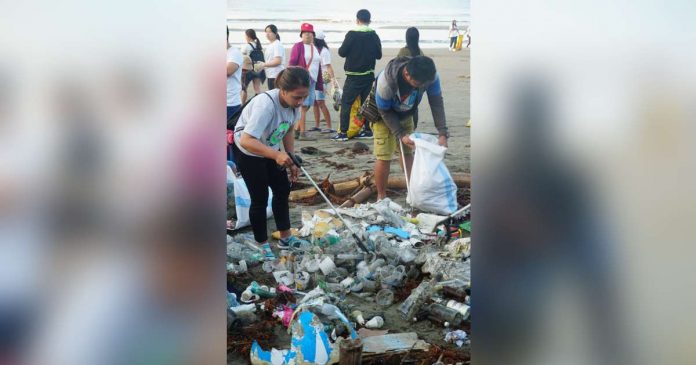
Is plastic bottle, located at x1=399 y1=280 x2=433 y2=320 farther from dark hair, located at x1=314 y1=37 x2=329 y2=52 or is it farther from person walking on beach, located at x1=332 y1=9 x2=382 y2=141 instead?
dark hair, located at x1=314 y1=37 x2=329 y2=52

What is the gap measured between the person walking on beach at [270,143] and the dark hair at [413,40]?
1.85 ft

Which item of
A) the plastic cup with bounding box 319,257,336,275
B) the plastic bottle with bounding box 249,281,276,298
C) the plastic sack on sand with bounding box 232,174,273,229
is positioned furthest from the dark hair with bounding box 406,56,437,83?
the plastic sack on sand with bounding box 232,174,273,229

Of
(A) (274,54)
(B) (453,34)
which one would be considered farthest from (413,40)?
(A) (274,54)

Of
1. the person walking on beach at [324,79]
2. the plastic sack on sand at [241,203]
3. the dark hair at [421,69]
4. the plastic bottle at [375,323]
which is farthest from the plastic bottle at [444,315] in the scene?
the plastic sack on sand at [241,203]

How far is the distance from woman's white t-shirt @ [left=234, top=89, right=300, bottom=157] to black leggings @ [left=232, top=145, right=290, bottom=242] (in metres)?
0.21

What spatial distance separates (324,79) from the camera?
12.8 feet

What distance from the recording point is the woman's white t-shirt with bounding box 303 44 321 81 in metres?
3.21

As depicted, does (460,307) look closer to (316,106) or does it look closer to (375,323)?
(375,323)

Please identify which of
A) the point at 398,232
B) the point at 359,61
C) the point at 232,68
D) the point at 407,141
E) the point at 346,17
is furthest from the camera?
the point at 232,68

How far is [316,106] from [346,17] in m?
1.87
